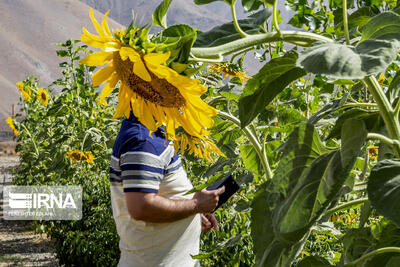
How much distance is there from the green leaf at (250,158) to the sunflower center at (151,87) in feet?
1.71

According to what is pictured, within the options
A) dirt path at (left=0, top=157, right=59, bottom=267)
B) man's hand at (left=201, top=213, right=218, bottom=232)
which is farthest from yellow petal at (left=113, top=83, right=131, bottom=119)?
dirt path at (left=0, top=157, right=59, bottom=267)

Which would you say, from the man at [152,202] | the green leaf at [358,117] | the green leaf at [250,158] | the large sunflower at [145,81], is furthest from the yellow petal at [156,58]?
the man at [152,202]

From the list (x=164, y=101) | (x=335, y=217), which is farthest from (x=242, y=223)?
(x=164, y=101)

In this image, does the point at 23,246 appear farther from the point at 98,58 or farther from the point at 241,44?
the point at 241,44

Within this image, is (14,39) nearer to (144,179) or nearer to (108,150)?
(108,150)

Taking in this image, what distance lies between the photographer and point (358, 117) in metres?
0.55

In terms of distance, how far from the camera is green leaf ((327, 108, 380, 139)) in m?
0.54

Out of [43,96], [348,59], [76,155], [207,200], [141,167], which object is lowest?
[348,59]

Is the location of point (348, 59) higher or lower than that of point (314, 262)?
higher

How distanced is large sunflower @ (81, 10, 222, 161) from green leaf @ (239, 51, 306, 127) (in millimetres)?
45

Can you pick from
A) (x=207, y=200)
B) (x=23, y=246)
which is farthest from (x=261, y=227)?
(x=23, y=246)

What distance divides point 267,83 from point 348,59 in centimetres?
13

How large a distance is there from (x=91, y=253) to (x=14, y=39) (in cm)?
1861

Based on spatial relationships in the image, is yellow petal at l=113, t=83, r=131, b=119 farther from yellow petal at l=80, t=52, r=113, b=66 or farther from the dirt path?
the dirt path
